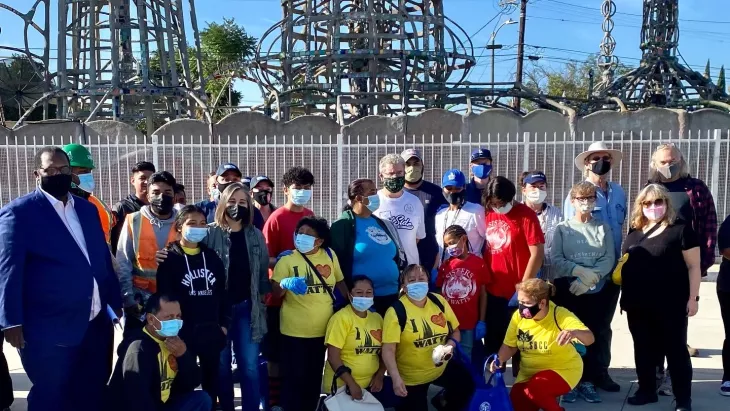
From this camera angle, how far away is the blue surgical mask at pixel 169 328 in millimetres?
3744

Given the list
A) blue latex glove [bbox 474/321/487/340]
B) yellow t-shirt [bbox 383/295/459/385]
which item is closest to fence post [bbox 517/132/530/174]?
blue latex glove [bbox 474/321/487/340]

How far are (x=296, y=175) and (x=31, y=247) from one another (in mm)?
1850

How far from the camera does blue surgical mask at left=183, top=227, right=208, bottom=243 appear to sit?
157 inches

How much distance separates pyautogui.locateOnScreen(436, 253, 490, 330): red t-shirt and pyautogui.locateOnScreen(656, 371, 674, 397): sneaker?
1.63 metres

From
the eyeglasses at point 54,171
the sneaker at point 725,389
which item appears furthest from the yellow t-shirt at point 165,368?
the sneaker at point 725,389

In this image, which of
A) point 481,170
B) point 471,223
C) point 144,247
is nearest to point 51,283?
point 144,247

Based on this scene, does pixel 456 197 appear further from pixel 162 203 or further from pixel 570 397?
pixel 162 203

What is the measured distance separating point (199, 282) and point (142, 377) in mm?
667

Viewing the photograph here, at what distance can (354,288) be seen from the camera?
14.1 feet

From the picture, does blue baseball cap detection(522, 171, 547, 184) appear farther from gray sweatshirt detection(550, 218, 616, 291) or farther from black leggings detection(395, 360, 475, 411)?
black leggings detection(395, 360, 475, 411)

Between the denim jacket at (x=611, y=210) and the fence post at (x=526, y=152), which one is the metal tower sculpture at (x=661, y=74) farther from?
the denim jacket at (x=611, y=210)


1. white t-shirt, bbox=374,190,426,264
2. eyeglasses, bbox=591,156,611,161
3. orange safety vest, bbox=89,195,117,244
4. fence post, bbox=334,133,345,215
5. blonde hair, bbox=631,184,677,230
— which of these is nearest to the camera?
blonde hair, bbox=631,184,677,230

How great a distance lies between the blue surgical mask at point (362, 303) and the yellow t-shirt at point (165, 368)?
1.21 meters

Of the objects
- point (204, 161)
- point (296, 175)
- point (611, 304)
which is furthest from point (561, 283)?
point (204, 161)
